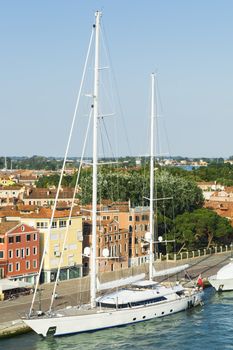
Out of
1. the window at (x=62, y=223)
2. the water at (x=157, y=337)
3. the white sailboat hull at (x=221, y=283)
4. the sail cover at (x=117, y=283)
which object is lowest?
the water at (x=157, y=337)

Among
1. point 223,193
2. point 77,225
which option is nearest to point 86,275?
point 77,225

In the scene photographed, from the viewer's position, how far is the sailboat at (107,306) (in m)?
39.6

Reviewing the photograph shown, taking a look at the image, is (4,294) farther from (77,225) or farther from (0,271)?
(77,225)

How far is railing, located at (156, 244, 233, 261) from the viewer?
6738 cm

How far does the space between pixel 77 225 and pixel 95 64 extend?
829 inches

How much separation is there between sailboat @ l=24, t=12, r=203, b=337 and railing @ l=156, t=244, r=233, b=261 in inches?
759

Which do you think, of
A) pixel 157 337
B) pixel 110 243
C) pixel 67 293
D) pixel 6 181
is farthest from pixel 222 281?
pixel 6 181

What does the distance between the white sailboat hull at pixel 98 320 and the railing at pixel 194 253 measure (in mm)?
21269

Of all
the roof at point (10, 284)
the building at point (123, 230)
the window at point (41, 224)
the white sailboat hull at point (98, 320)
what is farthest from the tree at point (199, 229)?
the white sailboat hull at point (98, 320)

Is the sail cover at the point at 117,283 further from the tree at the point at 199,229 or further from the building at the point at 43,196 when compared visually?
the building at the point at 43,196

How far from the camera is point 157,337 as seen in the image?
133ft

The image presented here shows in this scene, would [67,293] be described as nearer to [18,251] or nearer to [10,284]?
[10,284]

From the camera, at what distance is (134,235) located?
6612cm

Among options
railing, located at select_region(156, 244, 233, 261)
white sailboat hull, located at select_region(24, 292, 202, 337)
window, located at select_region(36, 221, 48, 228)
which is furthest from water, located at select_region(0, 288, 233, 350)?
railing, located at select_region(156, 244, 233, 261)
